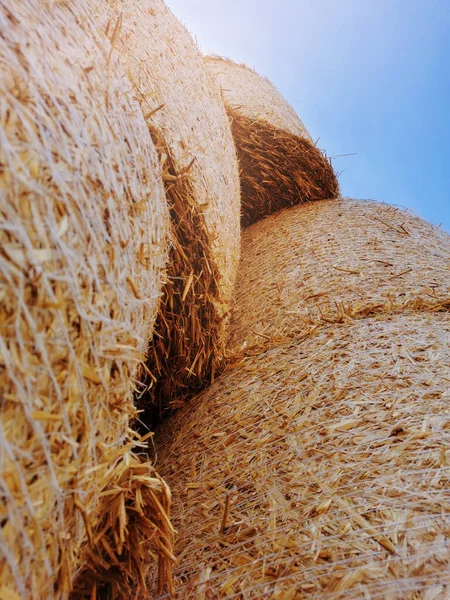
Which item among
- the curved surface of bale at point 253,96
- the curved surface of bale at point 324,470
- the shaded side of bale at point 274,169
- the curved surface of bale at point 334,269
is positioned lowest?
the curved surface of bale at point 324,470

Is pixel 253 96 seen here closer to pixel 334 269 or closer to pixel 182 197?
pixel 334 269

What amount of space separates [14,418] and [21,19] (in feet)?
1.37

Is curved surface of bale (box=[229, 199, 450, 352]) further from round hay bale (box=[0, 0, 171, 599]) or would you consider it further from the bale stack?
round hay bale (box=[0, 0, 171, 599])

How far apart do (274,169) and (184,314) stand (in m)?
1.02

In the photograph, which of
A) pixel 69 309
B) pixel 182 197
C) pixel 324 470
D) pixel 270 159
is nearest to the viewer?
pixel 69 309

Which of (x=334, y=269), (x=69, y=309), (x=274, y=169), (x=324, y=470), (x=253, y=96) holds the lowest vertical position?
(x=324, y=470)

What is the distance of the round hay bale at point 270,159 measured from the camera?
1.88 metres

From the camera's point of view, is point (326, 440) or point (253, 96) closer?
point (326, 440)

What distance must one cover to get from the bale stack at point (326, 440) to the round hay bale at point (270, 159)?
55 cm

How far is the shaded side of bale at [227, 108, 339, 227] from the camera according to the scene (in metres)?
1.88

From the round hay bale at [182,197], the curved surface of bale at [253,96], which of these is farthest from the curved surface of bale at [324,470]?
the curved surface of bale at [253,96]

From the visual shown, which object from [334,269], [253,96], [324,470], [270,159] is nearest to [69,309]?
[324,470]

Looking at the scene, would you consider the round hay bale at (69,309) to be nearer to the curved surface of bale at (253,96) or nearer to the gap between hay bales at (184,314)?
the gap between hay bales at (184,314)

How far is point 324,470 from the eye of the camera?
75 centimetres
